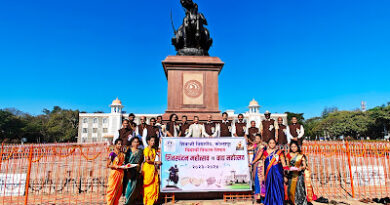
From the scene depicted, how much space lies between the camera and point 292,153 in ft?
16.1

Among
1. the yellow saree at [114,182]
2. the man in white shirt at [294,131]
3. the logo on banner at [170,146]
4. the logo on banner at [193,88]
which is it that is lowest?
the yellow saree at [114,182]

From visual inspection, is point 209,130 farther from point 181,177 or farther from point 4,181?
point 4,181

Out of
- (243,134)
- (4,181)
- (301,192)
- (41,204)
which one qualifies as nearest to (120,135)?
(41,204)

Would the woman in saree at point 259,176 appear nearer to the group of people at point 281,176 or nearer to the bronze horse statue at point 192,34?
the group of people at point 281,176

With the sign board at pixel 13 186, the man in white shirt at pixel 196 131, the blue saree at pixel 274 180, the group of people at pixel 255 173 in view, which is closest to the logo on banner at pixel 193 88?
the man in white shirt at pixel 196 131

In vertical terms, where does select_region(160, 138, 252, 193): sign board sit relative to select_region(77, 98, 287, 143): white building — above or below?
below

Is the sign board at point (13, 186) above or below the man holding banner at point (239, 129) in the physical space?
below

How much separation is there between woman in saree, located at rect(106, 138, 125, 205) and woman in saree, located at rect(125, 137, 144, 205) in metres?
0.14

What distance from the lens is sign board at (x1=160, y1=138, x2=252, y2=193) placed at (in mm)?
5078

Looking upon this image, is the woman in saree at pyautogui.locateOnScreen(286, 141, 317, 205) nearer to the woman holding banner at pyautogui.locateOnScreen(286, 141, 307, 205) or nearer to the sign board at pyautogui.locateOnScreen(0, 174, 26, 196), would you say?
the woman holding banner at pyautogui.locateOnScreen(286, 141, 307, 205)

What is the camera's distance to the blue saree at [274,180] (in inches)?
188

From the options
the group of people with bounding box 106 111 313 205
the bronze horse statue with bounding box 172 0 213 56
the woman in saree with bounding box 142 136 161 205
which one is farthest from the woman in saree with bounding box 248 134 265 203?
the bronze horse statue with bounding box 172 0 213 56

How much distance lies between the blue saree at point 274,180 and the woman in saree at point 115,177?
9.76ft

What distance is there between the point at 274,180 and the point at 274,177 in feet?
0.20
